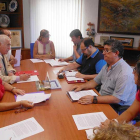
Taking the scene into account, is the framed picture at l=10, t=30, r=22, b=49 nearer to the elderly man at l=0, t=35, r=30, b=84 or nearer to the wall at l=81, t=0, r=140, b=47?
the wall at l=81, t=0, r=140, b=47

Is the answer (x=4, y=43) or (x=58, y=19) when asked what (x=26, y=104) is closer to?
(x=4, y=43)

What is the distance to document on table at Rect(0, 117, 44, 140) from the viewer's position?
1143mm

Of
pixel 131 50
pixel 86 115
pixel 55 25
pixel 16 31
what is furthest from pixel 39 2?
pixel 86 115

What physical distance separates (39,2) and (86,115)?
394 centimetres

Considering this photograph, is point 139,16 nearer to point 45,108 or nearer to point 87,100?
point 87,100

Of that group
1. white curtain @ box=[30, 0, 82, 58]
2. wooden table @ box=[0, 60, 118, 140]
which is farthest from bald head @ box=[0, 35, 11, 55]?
white curtain @ box=[30, 0, 82, 58]

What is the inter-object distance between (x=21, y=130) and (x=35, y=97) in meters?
0.49

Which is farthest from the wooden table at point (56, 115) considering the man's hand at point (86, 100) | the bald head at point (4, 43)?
the bald head at point (4, 43)

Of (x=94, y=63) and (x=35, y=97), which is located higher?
(x=94, y=63)

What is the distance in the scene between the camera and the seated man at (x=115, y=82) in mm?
→ 1668

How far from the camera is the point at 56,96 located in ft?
5.82

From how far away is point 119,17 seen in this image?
154 inches

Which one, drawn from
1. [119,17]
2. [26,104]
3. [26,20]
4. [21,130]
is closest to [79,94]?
[26,104]

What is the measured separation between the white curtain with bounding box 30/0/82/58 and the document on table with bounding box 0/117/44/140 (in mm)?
3460
